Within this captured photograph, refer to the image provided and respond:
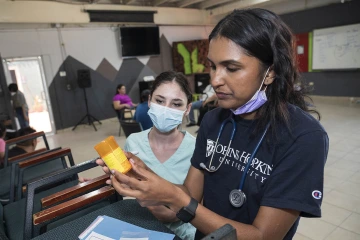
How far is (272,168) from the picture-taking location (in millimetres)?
771

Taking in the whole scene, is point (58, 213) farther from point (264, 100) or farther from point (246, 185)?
point (264, 100)

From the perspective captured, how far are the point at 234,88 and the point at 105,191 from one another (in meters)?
0.70

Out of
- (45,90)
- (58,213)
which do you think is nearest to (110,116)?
(45,90)

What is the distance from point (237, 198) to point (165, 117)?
788mm

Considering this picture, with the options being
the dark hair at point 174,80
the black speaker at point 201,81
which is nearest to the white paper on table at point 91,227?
the dark hair at point 174,80

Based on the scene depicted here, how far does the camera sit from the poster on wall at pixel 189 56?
848 centimetres

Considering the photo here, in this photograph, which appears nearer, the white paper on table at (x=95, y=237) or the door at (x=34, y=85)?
the white paper on table at (x=95, y=237)

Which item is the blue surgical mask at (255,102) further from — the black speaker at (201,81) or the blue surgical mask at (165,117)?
the black speaker at (201,81)

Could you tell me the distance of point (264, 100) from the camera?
0.85m

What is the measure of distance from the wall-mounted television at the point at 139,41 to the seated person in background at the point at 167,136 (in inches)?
250

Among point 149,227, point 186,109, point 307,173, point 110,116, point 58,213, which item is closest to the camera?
point 307,173

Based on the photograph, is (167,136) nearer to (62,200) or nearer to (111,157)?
(62,200)

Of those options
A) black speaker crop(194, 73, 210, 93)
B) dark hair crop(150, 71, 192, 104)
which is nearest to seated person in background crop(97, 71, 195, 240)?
dark hair crop(150, 71, 192, 104)

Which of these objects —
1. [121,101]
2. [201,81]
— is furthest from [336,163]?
[201,81]
